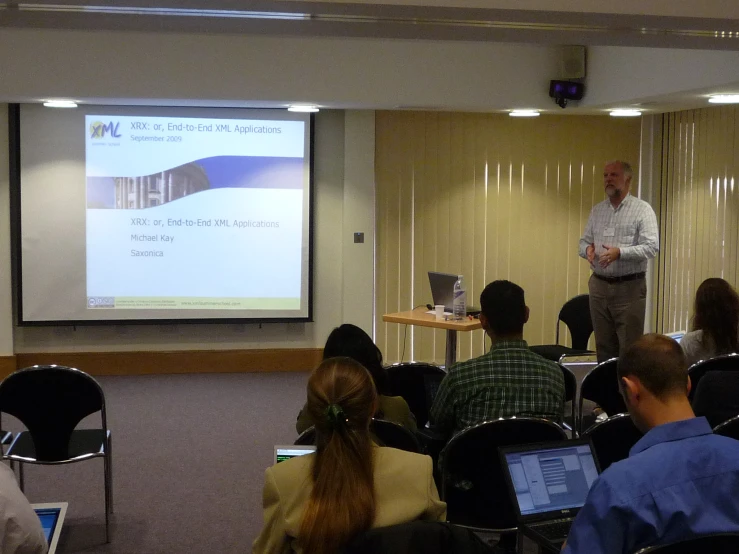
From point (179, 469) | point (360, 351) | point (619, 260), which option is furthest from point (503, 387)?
point (619, 260)

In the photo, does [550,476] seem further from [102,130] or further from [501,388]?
[102,130]

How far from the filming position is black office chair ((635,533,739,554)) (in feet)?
5.52

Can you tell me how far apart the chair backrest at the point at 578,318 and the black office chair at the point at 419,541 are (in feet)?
17.1

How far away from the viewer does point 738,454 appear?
185 cm

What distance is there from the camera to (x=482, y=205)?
8.11 metres

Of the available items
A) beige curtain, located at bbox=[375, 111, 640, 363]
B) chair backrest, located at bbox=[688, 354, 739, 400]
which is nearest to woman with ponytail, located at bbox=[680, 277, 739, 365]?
chair backrest, located at bbox=[688, 354, 739, 400]

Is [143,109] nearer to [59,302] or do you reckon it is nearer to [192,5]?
[59,302]

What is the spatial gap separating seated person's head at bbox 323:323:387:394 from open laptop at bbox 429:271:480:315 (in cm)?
290

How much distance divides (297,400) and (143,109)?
2962 mm

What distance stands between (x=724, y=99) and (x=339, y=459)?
563cm

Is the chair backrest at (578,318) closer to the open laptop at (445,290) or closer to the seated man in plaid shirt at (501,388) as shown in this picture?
the open laptop at (445,290)

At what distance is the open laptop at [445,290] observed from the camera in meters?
6.33

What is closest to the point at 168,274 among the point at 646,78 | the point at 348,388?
the point at 646,78

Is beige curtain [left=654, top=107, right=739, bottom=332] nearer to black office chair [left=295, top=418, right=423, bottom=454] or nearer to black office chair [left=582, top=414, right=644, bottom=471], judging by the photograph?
black office chair [left=582, top=414, right=644, bottom=471]
